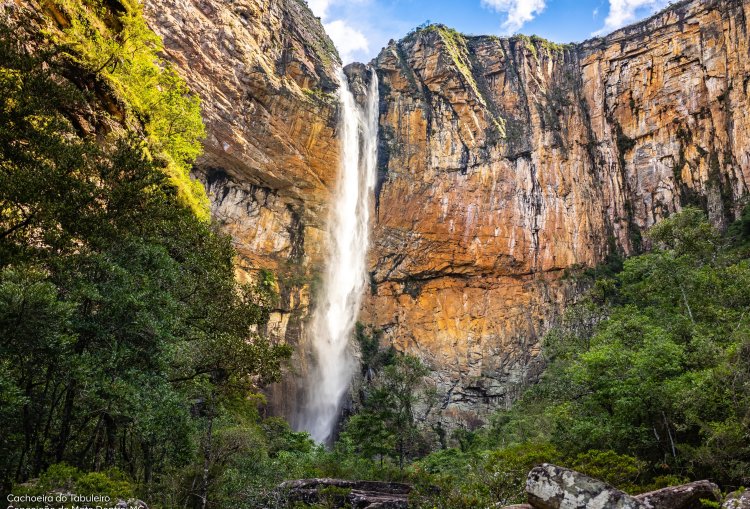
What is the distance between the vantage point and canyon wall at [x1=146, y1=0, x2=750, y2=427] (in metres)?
37.6

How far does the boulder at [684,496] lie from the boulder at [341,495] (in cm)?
1027

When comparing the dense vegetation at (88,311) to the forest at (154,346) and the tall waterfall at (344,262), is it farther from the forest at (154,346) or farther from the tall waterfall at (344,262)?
the tall waterfall at (344,262)

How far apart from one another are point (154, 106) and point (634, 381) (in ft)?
66.8

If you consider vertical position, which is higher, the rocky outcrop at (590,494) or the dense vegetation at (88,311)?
the dense vegetation at (88,311)

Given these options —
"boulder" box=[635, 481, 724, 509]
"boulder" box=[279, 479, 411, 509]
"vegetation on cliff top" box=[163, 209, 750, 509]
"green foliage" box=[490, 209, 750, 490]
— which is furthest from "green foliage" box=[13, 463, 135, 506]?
"green foliage" box=[490, 209, 750, 490]

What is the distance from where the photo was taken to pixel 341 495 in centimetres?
1716

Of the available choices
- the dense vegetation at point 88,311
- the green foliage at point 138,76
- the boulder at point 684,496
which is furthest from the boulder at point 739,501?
the green foliage at point 138,76

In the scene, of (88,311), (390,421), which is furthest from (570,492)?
(390,421)

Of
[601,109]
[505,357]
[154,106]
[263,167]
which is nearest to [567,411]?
[154,106]

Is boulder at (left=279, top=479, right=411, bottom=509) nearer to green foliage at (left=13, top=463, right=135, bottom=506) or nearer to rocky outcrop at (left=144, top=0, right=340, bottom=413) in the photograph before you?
green foliage at (left=13, top=463, right=135, bottom=506)

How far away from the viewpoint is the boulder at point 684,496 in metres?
7.65

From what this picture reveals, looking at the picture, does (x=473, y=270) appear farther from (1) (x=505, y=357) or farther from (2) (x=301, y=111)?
(2) (x=301, y=111)

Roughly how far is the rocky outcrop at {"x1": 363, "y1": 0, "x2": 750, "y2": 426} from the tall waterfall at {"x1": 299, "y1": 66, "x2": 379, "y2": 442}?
1.46m

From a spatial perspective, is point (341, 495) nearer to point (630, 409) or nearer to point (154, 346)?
point (630, 409)
